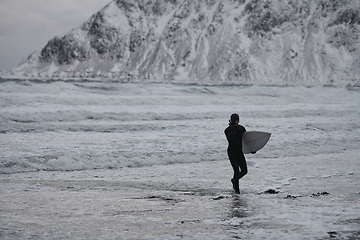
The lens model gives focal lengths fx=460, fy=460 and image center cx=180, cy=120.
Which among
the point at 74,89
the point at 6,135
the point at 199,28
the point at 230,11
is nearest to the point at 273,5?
the point at 230,11

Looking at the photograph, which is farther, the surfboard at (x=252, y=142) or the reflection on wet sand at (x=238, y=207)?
the surfboard at (x=252, y=142)

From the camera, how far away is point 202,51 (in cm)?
18688

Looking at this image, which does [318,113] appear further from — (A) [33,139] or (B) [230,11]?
(B) [230,11]

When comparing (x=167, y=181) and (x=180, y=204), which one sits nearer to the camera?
(x=180, y=204)

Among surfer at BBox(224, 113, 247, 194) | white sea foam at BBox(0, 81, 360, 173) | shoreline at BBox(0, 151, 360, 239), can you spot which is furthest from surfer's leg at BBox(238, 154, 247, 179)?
white sea foam at BBox(0, 81, 360, 173)

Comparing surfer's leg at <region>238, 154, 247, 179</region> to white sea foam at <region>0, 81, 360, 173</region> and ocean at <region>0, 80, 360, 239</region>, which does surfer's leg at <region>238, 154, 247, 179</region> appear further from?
white sea foam at <region>0, 81, 360, 173</region>

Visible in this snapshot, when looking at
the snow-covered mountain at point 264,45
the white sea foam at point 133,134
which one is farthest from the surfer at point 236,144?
the snow-covered mountain at point 264,45

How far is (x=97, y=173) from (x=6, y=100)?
53.3 feet

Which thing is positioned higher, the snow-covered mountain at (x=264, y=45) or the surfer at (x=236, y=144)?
the snow-covered mountain at (x=264, y=45)

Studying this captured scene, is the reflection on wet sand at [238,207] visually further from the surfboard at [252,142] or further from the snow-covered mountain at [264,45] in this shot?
the snow-covered mountain at [264,45]

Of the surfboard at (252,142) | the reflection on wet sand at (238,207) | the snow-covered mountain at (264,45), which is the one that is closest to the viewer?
the reflection on wet sand at (238,207)

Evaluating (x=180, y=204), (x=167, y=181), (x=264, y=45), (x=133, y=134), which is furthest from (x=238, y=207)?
(x=264, y=45)

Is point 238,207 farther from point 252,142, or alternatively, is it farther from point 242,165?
point 252,142

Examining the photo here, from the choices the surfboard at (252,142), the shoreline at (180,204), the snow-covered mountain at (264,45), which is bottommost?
the shoreline at (180,204)
